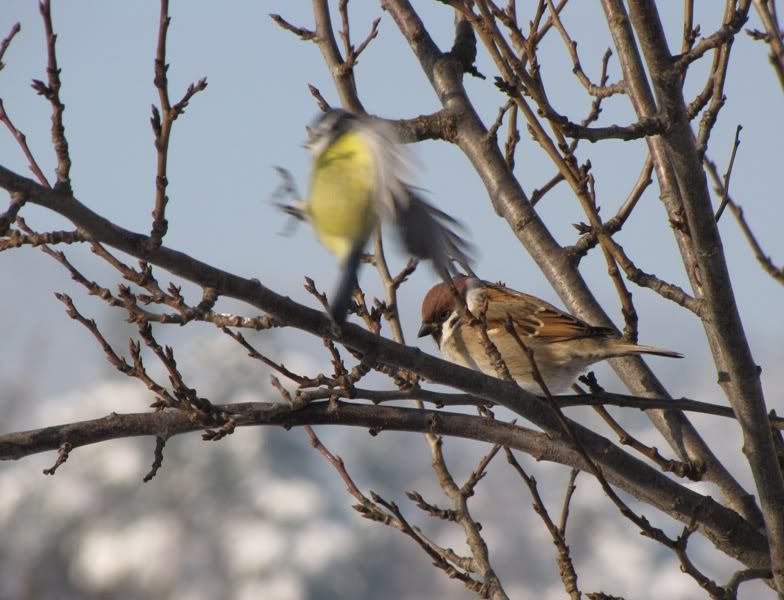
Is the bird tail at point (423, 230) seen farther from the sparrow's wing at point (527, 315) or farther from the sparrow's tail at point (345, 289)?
the sparrow's wing at point (527, 315)

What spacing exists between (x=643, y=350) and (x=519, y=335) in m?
1.16

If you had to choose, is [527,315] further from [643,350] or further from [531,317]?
[643,350]

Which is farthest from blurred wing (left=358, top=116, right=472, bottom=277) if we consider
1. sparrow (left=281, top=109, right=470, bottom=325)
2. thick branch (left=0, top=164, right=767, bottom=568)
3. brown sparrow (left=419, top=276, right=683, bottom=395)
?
brown sparrow (left=419, top=276, right=683, bottom=395)

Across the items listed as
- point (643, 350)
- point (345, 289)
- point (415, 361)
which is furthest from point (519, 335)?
point (345, 289)

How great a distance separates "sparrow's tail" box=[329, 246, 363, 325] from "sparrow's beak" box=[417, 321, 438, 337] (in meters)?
2.84

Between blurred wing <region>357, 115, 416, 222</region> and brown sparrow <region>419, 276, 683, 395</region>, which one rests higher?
brown sparrow <region>419, 276, 683, 395</region>

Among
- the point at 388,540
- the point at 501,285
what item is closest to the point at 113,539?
the point at 388,540

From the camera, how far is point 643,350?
3820 mm

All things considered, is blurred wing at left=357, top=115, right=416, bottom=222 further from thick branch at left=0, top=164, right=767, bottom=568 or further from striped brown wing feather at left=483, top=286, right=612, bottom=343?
striped brown wing feather at left=483, top=286, right=612, bottom=343

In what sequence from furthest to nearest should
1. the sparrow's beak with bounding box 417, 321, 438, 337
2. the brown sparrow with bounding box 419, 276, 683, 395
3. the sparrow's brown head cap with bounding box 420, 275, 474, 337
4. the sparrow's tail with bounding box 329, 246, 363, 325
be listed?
the sparrow's beak with bounding box 417, 321, 438, 337, the sparrow's brown head cap with bounding box 420, 275, 474, 337, the brown sparrow with bounding box 419, 276, 683, 395, the sparrow's tail with bounding box 329, 246, 363, 325

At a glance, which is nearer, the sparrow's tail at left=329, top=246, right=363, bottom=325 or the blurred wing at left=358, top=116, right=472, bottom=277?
the sparrow's tail at left=329, top=246, right=363, bottom=325

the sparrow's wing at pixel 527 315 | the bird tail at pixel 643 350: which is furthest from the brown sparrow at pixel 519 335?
the bird tail at pixel 643 350

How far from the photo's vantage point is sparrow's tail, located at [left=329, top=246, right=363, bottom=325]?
2.03 m

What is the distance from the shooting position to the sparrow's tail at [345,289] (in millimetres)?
2029
